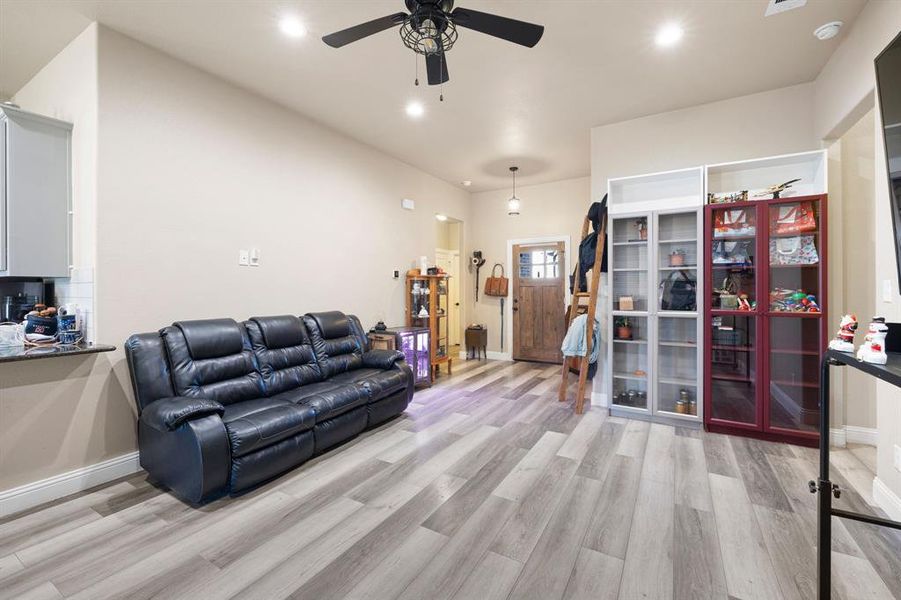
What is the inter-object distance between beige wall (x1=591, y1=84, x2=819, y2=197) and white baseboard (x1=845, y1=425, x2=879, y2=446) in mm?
2449

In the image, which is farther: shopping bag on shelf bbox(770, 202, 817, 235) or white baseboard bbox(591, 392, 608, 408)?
white baseboard bbox(591, 392, 608, 408)

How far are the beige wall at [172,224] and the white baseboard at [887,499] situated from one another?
15.0 ft

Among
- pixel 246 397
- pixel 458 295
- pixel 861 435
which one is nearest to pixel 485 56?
pixel 246 397

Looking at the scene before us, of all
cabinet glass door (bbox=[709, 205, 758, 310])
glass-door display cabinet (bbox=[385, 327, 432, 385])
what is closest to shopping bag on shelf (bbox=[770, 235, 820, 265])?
cabinet glass door (bbox=[709, 205, 758, 310])

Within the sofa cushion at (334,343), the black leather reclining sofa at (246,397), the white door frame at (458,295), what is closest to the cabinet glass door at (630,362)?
the black leather reclining sofa at (246,397)

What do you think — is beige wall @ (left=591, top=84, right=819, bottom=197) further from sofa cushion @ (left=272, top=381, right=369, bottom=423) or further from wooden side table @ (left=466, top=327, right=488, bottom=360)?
wooden side table @ (left=466, top=327, right=488, bottom=360)

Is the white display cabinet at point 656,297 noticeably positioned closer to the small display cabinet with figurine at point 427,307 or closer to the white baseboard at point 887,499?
the white baseboard at point 887,499

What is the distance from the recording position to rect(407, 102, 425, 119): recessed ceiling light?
3.80 metres

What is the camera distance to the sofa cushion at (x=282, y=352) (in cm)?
327

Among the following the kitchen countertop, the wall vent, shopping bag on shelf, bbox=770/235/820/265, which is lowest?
the kitchen countertop

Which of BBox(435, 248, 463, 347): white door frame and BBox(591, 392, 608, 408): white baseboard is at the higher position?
BBox(435, 248, 463, 347): white door frame

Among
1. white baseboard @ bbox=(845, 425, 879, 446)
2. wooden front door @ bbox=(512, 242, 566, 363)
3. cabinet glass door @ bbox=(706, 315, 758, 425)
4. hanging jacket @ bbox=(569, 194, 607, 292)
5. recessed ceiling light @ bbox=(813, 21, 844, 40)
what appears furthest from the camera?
wooden front door @ bbox=(512, 242, 566, 363)

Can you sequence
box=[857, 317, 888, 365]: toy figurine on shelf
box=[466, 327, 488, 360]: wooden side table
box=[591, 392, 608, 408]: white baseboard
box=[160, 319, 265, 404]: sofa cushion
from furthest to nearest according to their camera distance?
box=[466, 327, 488, 360]: wooden side table
box=[591, 392, 608, 408]: white baseboard
box=[160, 319, 265, 404]: sofa cushion
box=[857, 317, 888, 365]: toy figurine on shelf

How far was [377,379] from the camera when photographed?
3623 mm
